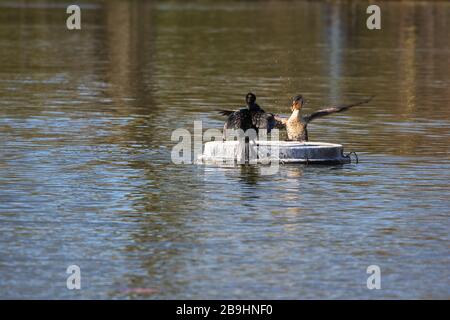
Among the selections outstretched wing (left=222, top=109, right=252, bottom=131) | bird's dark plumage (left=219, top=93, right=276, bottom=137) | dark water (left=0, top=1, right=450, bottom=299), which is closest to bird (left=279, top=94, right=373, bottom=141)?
bird's dark plumage (left=219, top=93, right=276, bottom=137)

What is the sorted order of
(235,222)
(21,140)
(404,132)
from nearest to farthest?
1. (235,222)
2. (21,140)
3. (404,132)

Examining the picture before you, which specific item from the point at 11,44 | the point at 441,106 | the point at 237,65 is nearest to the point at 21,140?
the point at 441,106

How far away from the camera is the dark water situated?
18047 millimetres

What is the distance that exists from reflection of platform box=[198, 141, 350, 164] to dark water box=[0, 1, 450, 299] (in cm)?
27

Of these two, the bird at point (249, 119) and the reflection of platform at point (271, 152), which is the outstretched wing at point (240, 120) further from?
the reflection of platform at point (271, 152)

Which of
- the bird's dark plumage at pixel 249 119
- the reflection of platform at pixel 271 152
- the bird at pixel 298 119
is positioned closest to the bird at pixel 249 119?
the bird's dark plumage at pixel 249 119

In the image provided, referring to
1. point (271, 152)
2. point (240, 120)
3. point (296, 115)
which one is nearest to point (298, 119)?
point (296, 115)

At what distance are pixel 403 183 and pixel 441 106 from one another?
15096 mm

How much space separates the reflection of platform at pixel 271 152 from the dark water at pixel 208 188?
27 centimetres

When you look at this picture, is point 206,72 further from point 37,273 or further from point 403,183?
point 37,273

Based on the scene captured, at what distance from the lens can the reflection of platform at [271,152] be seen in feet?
90.0

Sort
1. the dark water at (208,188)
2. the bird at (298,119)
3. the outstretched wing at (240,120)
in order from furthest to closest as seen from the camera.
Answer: the bird at (298,119)
the outstretched wing at (240,120)
the dark water at (208,188)

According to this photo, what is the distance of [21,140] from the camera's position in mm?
31312
